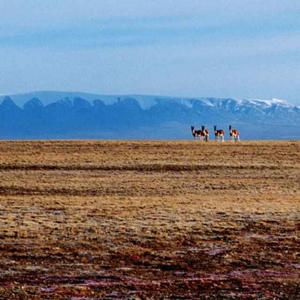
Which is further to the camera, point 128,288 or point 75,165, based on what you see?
point 75,165

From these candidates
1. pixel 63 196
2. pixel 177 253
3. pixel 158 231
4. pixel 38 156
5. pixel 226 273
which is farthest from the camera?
pixel 38 156

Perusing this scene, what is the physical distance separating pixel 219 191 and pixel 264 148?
24.9 meters

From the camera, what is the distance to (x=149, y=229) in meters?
25.6

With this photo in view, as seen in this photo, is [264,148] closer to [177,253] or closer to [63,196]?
[63,196]

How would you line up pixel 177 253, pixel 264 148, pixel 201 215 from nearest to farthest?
1. pixel 177 253
2. pixel 201 215
3. pixel 264 148

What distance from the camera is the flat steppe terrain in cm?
1714

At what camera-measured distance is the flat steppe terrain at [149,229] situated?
17141 millimetres

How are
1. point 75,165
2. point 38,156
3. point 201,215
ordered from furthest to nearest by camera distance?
point 38,156 < point 75,165 < point 201,215

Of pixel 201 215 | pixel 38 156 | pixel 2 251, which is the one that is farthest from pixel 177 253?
pixel 38 156

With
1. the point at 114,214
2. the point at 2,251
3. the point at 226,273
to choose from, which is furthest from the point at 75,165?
the point at 226,273

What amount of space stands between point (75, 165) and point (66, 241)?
32583 mm

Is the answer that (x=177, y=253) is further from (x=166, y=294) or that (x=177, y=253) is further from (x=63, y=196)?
(x=63, y=196)

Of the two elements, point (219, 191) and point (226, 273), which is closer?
point (226, 273)

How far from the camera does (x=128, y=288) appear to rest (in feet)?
54.9
